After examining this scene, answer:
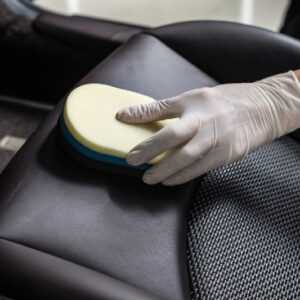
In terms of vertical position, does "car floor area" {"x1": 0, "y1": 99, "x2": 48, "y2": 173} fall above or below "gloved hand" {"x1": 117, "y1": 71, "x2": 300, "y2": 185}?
below

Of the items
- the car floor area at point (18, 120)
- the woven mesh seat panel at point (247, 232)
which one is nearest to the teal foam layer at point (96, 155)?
the woven mesh seat panel at point (247, 232)

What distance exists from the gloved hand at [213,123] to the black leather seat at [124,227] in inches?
1.9

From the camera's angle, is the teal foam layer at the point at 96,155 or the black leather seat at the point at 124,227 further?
the teal foam layer at the point at 96,155

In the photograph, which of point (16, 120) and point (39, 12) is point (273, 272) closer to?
point (39, 12)

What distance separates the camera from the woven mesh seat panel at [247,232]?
2.46 feet

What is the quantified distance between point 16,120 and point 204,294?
0.92 metres

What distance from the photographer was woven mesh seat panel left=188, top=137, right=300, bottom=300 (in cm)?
75

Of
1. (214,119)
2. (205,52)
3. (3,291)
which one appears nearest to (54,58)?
(205,52)

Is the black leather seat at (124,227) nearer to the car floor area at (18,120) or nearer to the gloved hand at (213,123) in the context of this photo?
the gloved hand at (213,123)

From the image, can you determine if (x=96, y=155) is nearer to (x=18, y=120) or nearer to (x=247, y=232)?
(x=247, y=232)

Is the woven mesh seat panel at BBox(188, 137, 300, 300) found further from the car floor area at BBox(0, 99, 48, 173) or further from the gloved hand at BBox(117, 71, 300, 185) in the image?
the car floor area at BBox(0, 99, 48, 173)

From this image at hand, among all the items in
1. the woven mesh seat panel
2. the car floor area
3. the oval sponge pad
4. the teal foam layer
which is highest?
the oval sponge pad

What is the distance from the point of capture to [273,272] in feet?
2.52

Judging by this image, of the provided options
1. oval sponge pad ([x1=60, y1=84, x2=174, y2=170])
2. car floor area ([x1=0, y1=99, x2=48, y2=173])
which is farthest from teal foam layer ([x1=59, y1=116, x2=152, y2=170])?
car floor area ([x1=0, y1=99, x2=48, y2=173])
